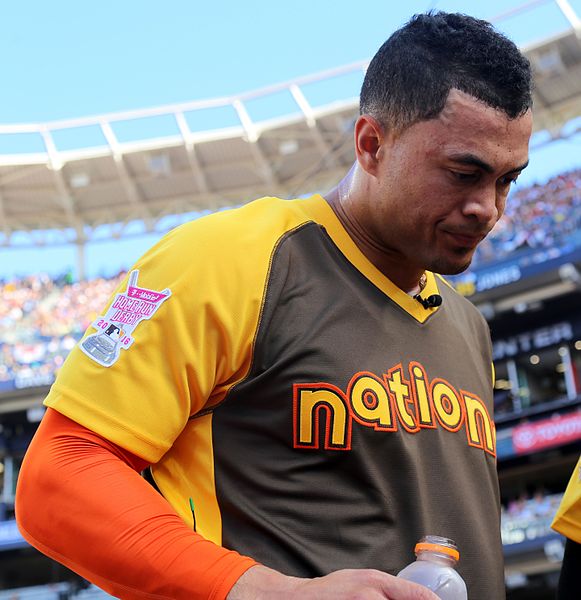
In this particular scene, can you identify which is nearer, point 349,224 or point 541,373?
point 349,224

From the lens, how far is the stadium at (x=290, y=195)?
681 inches

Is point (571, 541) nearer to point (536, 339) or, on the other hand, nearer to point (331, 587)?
point (331, 587)

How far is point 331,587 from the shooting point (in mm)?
1153

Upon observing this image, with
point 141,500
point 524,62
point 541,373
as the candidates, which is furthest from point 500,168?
point 541,373

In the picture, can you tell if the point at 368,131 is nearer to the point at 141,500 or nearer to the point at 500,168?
the point at 500,168

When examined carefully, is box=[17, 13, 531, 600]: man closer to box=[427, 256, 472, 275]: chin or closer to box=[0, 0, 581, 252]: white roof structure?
box=[427, 256, 472, 275]: chin

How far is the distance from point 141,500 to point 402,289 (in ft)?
Answer: 2.41

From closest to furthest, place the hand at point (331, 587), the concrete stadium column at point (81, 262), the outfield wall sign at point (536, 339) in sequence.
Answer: the hand at point (331, 587) → the outfield wall sign at point (536, 339) → the concrete stadium column at point (81, 262)

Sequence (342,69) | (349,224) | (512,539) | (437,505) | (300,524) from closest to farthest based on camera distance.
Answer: (300,524) < (437,505) < (349,224) < (512,539) < (342,69)

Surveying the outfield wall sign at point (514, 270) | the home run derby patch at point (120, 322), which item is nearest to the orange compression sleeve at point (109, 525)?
the home run derby patch at point (120, 322)

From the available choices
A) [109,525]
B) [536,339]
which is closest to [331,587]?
[109,525]

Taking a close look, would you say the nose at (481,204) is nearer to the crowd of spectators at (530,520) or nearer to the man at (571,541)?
the man at (571,541)

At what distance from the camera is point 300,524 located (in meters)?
1.49

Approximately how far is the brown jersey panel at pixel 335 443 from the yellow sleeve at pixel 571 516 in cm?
26
